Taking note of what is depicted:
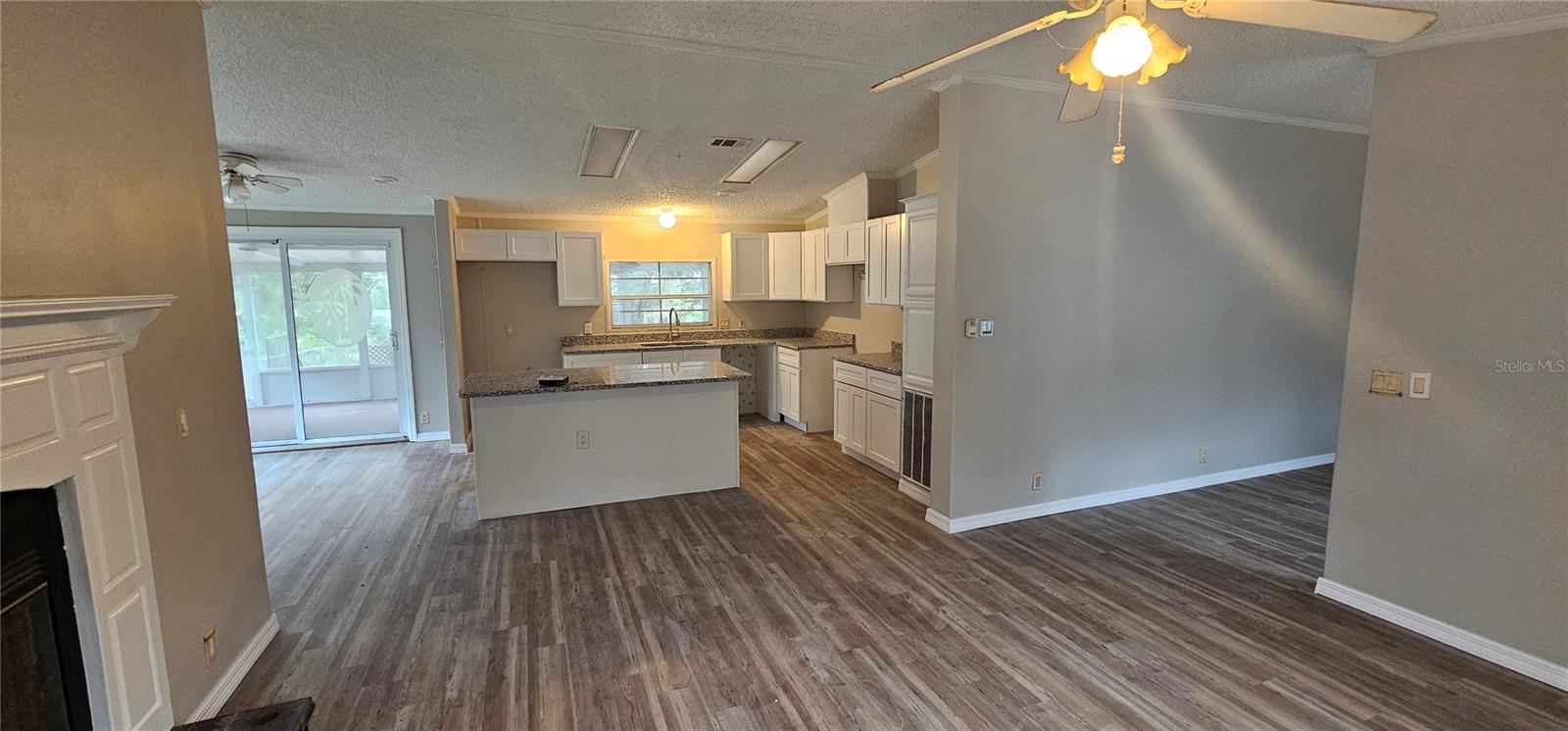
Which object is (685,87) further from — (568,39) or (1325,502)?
(1325,502)

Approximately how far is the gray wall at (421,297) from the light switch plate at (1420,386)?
6.87 meters

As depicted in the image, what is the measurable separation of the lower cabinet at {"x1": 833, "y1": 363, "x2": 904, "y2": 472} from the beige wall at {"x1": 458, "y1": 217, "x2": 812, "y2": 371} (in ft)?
8.16

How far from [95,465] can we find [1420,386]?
15.0ft

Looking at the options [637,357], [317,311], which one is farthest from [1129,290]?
[317,311]

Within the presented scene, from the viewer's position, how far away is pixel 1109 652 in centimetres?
241

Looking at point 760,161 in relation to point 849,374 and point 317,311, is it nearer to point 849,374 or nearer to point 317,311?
point 849,374

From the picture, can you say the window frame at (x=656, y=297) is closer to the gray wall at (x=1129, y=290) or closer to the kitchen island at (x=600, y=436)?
the kitchen island at (x=600, y=436)

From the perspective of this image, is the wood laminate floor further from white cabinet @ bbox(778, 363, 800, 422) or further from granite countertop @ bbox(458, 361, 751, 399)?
white cabinet @ bbox(778, 363, 800, 422)

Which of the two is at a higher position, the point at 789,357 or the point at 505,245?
the point at 505,245

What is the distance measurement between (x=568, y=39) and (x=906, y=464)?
10.6ft

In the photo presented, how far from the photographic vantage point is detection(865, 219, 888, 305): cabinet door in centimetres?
470

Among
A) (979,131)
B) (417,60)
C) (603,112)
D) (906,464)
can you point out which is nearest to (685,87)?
(603,112)

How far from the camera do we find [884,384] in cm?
465

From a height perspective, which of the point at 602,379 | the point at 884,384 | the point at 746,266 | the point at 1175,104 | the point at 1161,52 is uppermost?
the point at 1175,104
